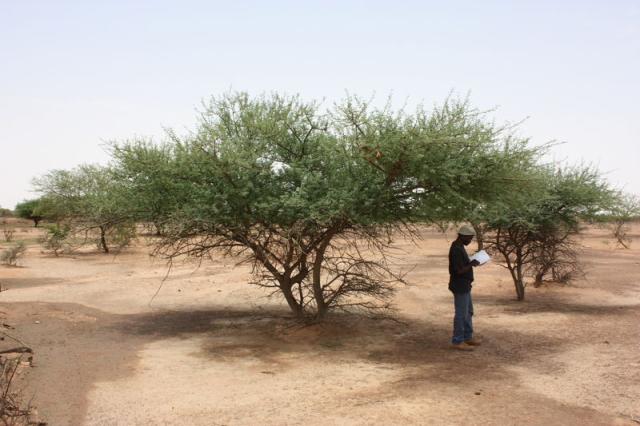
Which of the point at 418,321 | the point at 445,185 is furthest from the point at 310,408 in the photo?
the point at 418,321

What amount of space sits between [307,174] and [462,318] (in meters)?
3.77

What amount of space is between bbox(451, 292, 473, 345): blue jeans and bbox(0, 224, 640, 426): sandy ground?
357 mm

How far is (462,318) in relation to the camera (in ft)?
35.0

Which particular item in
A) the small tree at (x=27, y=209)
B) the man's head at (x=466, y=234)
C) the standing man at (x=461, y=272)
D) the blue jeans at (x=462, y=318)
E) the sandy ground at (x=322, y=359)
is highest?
the small tree at (x=27, y=209)

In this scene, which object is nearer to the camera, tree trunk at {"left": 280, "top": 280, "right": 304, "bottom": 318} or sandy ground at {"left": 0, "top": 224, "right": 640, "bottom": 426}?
sandy ground at {"left": 0, "top": 224, "right": 640, "bottom": 426}

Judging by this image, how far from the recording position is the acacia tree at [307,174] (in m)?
10.7

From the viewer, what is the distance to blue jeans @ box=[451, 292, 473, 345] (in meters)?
10.5

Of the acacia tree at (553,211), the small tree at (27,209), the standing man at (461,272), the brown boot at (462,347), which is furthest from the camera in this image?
the small tree at (27,209)

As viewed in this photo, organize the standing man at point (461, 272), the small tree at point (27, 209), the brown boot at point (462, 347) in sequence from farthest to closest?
the small tree at point (27, 209) → the brown boot at point (462, 347) → the standing man at point (461, 272)

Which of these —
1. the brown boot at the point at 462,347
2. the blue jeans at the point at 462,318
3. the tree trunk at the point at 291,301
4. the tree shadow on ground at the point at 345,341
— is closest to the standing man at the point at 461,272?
the blue jeans at the point at 462,318

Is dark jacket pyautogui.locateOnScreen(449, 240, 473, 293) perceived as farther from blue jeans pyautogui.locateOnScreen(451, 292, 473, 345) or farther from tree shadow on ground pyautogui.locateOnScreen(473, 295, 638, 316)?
tree shadow on ground pyautogui.locateOnScreen(473, 295, 638, 316)

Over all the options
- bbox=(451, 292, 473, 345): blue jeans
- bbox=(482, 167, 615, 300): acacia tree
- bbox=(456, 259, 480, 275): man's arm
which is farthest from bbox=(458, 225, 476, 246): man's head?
bbox=(482, 167, 615, 300): acacia tree

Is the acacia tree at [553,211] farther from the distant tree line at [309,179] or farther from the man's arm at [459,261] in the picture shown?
the man's arm at [459,261]

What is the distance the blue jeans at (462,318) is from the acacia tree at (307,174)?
1718 mm
